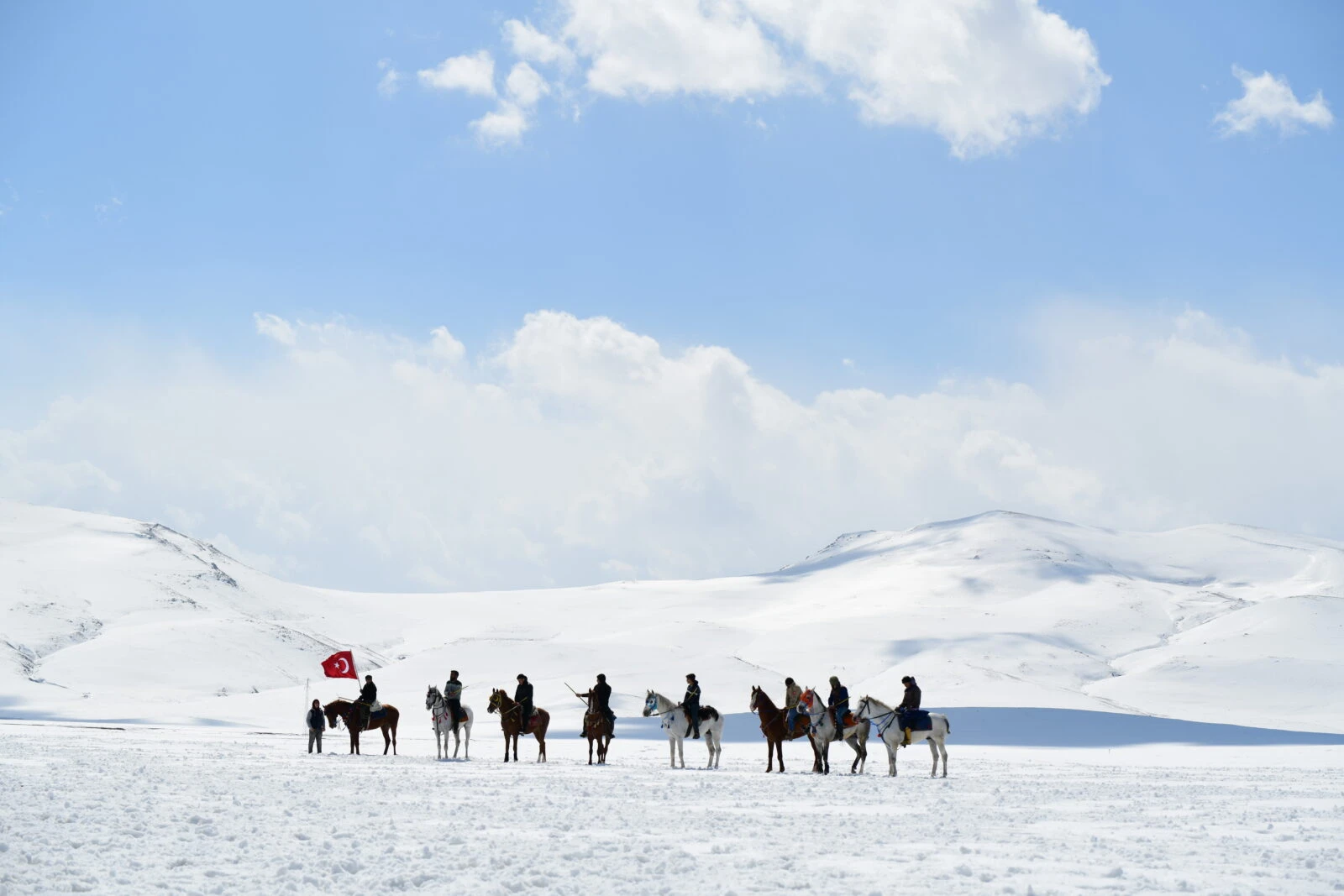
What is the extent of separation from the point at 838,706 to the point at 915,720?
2.38 metres

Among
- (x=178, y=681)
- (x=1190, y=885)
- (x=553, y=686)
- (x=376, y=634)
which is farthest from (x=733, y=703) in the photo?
(x=376, y=634)

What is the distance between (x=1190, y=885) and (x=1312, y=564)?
13505cm

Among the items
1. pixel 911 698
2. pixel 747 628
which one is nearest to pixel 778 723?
pixel 911 698

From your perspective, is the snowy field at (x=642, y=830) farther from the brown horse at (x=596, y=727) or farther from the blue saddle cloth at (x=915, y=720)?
the brown horse at (x=596, y=727)

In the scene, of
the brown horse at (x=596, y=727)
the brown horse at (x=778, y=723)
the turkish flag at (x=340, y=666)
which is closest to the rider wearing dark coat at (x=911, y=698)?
the brown horse at (x=778, y=723)

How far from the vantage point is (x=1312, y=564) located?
130 meters

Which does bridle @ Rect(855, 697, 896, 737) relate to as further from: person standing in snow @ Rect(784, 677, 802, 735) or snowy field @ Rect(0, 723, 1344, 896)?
person standing in snow @ Rect(784, 677, 802, 735)

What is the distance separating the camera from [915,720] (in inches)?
984

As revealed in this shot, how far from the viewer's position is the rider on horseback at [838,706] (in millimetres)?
26578

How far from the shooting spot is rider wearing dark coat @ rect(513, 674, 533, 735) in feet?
98.5

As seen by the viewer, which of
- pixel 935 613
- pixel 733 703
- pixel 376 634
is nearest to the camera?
pixel 733 703

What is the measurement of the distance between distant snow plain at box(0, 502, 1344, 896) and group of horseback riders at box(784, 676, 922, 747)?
136 cm

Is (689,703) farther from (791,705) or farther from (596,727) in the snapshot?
(791,705)

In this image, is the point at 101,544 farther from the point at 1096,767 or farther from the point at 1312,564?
the point at 1312,564
